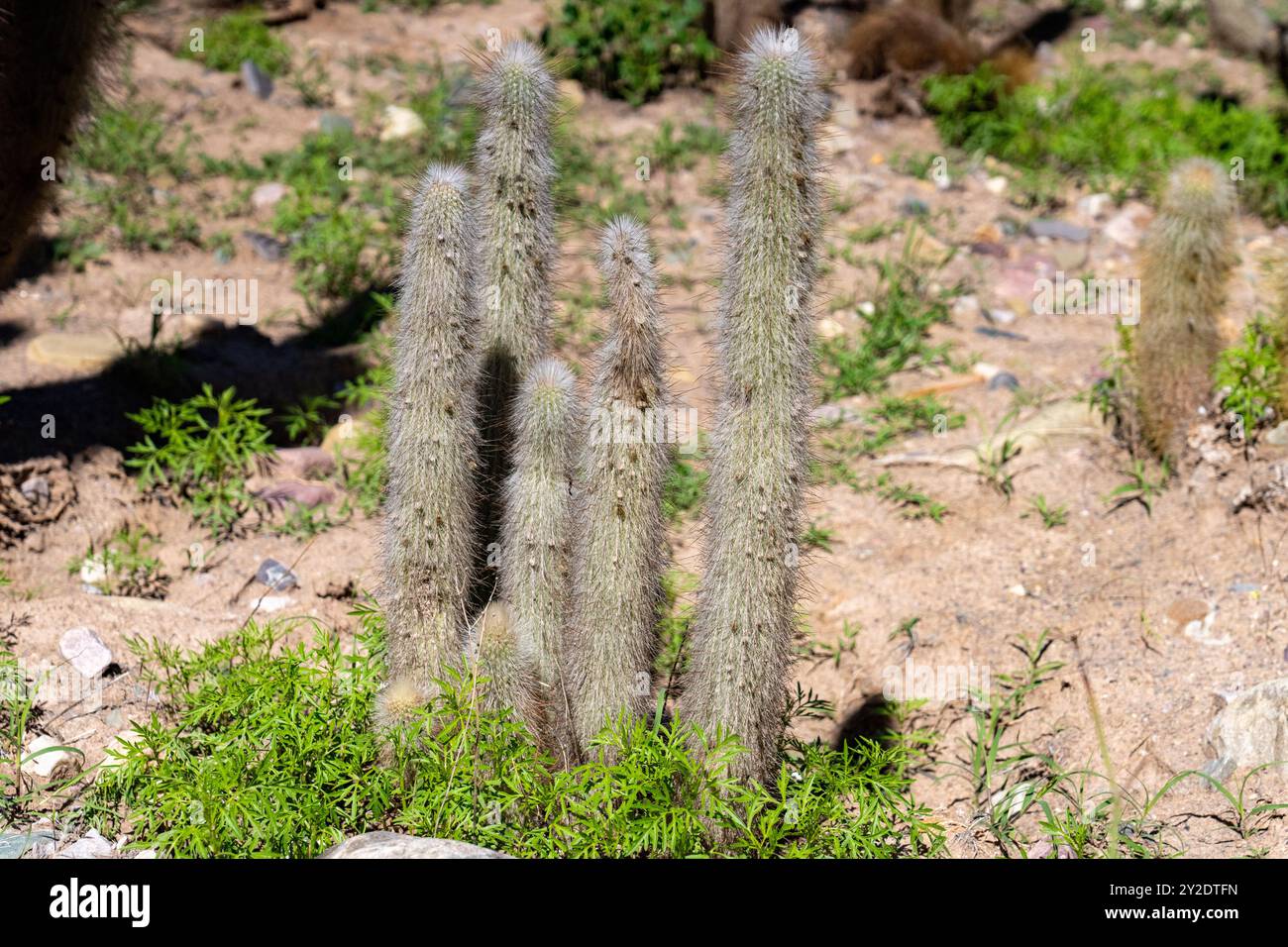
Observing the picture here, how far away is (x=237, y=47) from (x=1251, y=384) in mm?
6527

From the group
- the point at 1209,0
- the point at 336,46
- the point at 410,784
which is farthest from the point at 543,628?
the point at 1209,0

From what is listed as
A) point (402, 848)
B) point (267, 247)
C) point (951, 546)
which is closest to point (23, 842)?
point (402, 848)

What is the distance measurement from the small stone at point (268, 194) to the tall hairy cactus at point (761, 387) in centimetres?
465

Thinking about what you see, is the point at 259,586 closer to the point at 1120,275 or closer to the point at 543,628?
the point at 543,628

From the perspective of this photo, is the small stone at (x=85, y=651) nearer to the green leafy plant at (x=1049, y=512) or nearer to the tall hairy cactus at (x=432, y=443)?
the tall hairy cactus at (x=432, y=443)

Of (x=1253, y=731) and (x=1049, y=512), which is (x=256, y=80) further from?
(x=1253, y=731)

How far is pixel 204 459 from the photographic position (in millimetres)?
4863

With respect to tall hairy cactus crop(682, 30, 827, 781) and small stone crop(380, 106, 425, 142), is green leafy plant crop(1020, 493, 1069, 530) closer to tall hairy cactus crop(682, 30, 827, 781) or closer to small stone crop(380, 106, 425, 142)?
tall hairy cactus crop(682, 30, 827, 781)

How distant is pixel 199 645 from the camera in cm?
399

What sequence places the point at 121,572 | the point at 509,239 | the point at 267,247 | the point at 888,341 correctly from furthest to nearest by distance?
the point at 267,247 < the point at 888,341 < the point at 121,572 < the point at 509,239

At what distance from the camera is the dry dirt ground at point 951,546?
3.88 metres

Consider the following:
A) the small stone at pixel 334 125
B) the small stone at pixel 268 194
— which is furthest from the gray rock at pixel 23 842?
the small stone at pixel 334 125

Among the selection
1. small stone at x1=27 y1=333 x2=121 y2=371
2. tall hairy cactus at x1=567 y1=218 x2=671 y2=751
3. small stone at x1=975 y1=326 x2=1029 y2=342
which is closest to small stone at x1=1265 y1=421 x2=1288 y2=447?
small stone at x1=975 y1=326 x2=1029 y2=342

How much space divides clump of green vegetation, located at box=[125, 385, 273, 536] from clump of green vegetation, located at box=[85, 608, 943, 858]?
5.24 ft
